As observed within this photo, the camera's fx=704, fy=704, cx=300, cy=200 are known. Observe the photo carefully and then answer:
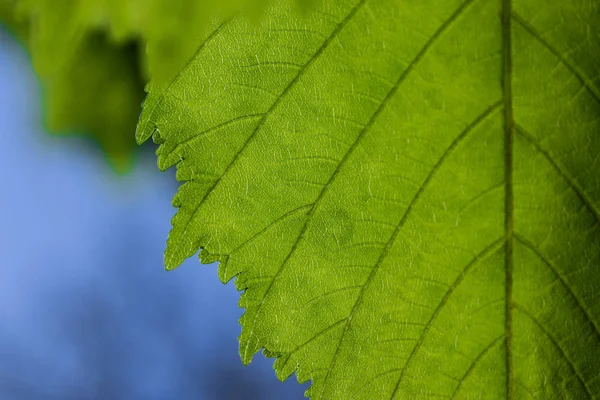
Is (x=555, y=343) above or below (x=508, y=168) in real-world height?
below

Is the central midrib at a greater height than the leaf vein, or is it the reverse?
the central midrib

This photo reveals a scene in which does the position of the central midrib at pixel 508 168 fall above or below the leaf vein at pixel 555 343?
above

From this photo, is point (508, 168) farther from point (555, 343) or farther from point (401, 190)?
point (555, 343)

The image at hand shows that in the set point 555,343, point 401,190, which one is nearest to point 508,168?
point 401,190

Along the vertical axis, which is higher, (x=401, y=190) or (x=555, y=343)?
(x=401, y=190)
